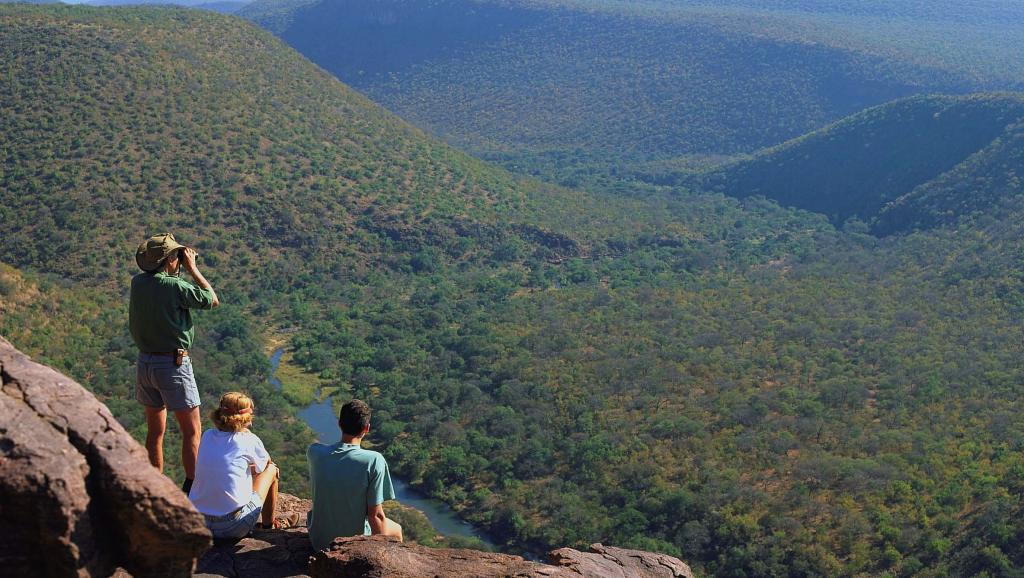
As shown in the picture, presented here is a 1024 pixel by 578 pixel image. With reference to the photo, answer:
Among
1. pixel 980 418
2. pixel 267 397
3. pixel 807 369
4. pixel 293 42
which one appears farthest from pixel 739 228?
pixel 293 42

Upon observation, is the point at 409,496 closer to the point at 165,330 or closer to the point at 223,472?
the point at 165,330

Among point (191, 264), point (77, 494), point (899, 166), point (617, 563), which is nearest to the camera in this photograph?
point (77, 494)

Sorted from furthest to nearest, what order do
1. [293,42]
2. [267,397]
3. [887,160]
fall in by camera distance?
[293,42]
[887,160]
[267,397]

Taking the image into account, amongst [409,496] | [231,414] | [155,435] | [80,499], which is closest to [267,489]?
[231,414]

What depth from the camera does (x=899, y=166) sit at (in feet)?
235

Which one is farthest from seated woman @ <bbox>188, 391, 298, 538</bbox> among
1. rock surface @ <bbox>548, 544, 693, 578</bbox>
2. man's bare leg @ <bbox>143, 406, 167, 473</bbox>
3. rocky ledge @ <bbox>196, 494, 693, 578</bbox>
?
rock surface @ <bbox>548, 544, 693, 578</bbox>

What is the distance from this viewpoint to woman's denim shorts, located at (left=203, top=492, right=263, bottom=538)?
7.73m

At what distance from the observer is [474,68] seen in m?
116

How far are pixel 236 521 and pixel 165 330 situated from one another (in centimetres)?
173

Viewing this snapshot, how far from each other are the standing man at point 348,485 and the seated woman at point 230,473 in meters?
0.49

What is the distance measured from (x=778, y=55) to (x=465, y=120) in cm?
3479

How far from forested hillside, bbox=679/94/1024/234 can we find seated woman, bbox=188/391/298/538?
189 ft

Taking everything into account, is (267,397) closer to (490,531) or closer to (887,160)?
(490,531)

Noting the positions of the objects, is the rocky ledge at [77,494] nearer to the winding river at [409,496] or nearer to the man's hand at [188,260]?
the man's hand at [188,260]
